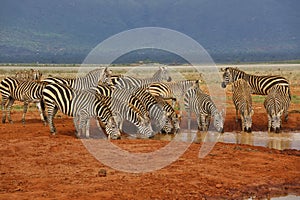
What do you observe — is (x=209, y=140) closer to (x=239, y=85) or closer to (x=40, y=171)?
(x=239, y=85)

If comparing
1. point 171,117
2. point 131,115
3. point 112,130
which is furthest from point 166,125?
point 112,130

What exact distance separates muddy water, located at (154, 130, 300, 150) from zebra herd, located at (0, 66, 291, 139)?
1.21 ft

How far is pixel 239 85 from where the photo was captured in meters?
21.3

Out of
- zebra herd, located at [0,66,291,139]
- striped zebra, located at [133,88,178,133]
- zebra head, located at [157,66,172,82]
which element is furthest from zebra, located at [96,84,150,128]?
zebra head, located at [157,66,172,82]

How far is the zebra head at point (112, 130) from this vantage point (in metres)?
17.3

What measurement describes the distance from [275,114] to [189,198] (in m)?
9.21

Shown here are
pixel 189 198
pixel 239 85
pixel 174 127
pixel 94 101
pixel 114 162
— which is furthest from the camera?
pixel 239 85

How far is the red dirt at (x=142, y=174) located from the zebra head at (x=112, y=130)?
51 centimetres

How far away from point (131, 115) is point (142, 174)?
16.9ft

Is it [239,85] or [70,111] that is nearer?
[70,111]

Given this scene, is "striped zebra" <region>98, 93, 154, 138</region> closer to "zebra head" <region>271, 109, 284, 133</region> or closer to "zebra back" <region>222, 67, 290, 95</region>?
"zebra head" <region>271, 109, 284, 133</region>

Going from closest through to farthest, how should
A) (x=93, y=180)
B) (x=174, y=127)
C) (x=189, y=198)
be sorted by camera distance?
(x=189, y=198) → (x=93, y=180) → (x=174, y=127)

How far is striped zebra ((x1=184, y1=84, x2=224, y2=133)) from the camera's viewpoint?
1934cm

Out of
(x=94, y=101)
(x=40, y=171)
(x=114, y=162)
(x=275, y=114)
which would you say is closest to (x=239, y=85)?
(x=275, y=114)
